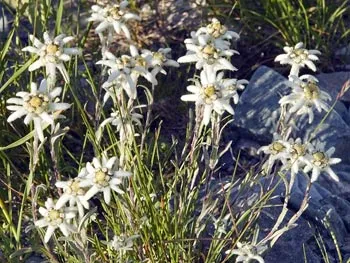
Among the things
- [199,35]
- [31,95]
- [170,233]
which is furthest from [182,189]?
[31,95]

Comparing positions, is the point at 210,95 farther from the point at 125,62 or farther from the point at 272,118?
the point at 272,118

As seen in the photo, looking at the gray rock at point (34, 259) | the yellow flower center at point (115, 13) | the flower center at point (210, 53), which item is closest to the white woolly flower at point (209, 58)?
the flower center at point (210, 53)

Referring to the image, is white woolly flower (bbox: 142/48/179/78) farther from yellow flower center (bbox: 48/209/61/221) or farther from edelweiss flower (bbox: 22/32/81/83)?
yellow flower center (bbox: 48/209/61/221)

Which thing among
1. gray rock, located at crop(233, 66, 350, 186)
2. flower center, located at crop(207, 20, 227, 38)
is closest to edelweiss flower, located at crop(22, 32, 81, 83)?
flower center, located at crop(207, 20, 227, 38)

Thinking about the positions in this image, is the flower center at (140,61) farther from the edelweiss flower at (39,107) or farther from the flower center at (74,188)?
the flower center at (74,188)

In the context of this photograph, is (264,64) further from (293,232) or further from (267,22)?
(293,232)

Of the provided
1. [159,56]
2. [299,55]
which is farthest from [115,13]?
[299,55]

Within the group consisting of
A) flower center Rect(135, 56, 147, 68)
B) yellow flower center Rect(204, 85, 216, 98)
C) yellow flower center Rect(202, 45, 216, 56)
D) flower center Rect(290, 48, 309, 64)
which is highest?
yellow flower center Rect(202, 45, 216, 56)
